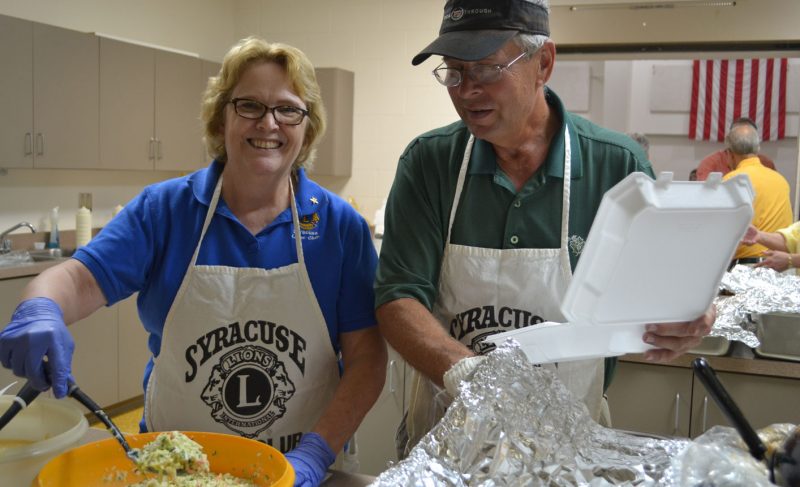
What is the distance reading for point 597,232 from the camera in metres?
0.92

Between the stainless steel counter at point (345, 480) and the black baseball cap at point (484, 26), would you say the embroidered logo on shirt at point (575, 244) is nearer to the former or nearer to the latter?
the black baseball cap at point (484, 26)

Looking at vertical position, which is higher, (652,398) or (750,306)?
(750,306)

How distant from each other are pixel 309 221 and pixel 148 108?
3.34 metres

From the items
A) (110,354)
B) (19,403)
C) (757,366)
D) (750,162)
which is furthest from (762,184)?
(19,403)

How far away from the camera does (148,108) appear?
457 centimetres

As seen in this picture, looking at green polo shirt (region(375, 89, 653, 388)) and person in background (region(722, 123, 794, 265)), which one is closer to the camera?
green polo shirt (region(375, 89, 653, 388))

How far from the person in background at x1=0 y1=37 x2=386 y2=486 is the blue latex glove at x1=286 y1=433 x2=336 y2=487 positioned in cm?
8

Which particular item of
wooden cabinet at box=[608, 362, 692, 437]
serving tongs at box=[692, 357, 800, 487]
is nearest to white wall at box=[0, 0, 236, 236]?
wooden cabinet at box=[608, 362, 692, 437]

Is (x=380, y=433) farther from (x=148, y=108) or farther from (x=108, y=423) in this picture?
(x=148, y=108)

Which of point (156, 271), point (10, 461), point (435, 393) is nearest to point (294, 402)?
point (435, 393)

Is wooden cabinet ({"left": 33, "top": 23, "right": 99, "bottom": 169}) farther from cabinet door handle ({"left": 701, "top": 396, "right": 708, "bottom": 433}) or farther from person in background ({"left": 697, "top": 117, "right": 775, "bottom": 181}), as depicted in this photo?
person in background ({"left": 697, "top": 117, "right": 775, "bottom": 181})

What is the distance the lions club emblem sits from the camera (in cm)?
152

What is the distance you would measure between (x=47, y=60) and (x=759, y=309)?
3.60 meters

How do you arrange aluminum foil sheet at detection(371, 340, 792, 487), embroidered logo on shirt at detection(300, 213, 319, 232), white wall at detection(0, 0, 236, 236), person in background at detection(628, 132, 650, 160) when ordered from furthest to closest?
person in background at detection(628, 132, 650, 160) < white wall at detection(0, 0, 236, 236) < embroidered logo on shirt at detection(300, 213, 319, 232) < aluminum foil sheet at detection(371, 340, 792, 487)
